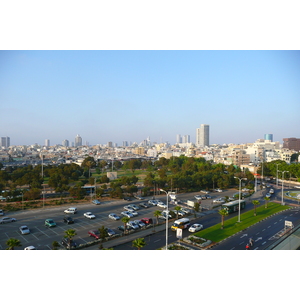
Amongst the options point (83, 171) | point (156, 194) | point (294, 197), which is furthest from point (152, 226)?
point (83, 171)

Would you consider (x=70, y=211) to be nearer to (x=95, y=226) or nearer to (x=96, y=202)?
(x=96, y=202)

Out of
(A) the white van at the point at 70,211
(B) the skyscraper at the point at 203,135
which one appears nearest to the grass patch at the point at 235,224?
(A) the white van at the point at 70,211

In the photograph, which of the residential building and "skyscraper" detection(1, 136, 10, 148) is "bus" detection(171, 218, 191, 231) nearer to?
"skyscraper" detection(1, 136, 10, 148)

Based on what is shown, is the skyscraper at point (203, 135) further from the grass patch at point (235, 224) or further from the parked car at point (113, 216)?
the parked car at point (113, 216)

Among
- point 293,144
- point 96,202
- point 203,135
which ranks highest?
point 203,135

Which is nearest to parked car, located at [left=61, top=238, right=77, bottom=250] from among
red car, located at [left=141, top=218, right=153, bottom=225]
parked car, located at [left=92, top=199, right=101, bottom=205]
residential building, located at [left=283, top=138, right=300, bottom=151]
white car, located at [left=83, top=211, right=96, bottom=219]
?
white car, located at [left=83, top=211, right=96, bottom=219]

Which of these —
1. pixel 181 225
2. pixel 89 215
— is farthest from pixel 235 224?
pixel 89 215

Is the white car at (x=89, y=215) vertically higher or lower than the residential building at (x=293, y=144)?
lower

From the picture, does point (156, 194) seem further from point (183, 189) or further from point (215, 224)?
point (215, 224)
